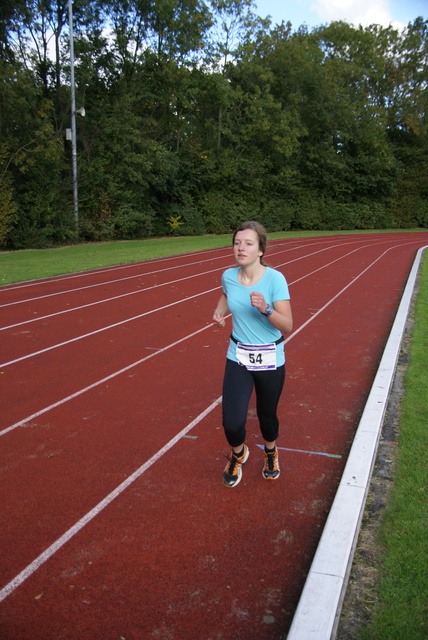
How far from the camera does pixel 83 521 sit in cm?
388

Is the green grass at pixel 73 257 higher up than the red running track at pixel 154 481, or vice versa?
the green grass at pixel 73 257

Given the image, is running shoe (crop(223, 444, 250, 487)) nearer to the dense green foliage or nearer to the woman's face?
the woman's face

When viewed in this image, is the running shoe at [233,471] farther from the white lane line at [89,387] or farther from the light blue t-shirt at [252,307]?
the white lane line at [89,387]

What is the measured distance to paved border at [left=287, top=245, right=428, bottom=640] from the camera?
9.16 feet

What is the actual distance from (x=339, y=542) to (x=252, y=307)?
1.64 metres

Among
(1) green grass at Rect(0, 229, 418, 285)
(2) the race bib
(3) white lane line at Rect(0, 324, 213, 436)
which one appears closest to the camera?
(2) the race bib

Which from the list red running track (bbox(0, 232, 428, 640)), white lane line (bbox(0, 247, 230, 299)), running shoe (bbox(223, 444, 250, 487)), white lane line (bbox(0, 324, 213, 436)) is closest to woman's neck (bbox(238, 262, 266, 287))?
running shoe (bbox(223, 444, 250, 487))

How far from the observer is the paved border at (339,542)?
9.16 ft

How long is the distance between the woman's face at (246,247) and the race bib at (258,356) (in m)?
0.60

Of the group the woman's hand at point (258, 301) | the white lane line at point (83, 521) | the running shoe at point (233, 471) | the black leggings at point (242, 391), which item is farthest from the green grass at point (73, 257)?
the woman's hand at point (258, 301)

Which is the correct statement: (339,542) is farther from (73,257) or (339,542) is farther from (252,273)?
(73,257)

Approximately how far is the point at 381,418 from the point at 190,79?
1201 inches

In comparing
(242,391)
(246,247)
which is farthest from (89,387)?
(246,247)

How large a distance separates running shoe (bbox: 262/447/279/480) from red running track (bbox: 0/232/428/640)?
0.08m
